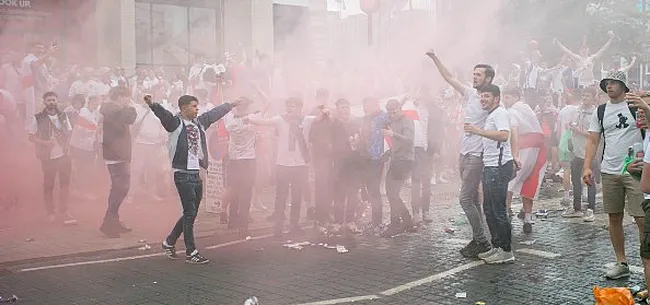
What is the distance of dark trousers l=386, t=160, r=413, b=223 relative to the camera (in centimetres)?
812

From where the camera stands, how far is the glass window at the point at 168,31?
6109 millimetres

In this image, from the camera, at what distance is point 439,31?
26.5 feet

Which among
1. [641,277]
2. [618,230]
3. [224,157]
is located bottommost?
[641,277]

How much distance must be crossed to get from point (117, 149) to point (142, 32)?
103 inches

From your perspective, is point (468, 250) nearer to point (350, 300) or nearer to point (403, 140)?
point (403, 140)

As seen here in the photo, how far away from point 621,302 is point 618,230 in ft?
4.46

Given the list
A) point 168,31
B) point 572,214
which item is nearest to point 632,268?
A: point 572,214

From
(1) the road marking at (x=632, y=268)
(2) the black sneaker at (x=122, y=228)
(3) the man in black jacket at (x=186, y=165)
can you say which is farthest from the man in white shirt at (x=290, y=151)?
(1) the road marking at (x=632, y=268)

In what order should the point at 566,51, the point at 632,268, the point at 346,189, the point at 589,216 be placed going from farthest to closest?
the point at 566,51
the point at 589,216
the point at 346,189
the point at 632,268

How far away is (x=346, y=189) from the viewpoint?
847 centimetres

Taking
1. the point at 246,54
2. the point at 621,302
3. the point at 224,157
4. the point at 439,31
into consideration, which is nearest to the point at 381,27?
the point at 439,31

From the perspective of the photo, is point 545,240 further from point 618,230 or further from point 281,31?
point 281,31

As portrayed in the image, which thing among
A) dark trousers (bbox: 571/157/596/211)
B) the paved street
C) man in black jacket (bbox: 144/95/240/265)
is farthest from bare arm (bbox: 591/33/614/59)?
man in black jacket (bbox: 144/95/240/265)

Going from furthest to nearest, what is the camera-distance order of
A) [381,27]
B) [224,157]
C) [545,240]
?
[224,157] → [381,27] → [545,240]
